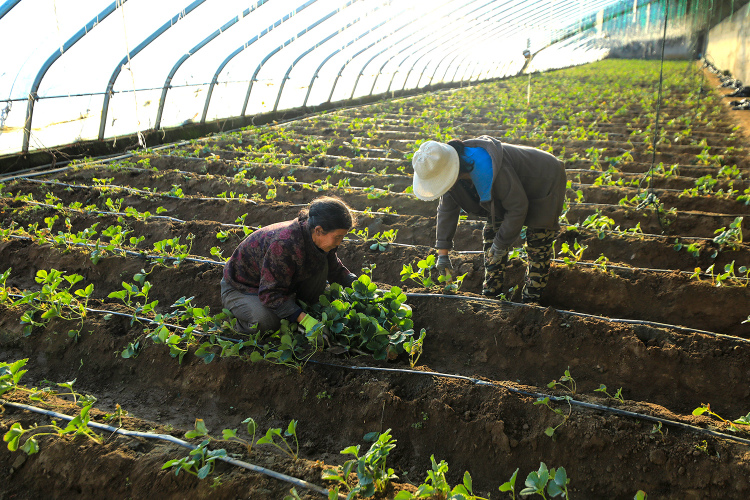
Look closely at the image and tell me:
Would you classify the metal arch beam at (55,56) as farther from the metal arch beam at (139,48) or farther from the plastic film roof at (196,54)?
the metal arch beam at (139,48)

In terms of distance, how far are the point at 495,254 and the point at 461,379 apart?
3.42 feet

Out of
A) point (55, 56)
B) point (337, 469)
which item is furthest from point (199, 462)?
point (55, 56)

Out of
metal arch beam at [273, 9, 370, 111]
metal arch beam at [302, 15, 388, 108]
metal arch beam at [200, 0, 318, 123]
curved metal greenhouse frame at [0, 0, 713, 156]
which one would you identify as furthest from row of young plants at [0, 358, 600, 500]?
metal arch beam at [302, 15, 388, 108]

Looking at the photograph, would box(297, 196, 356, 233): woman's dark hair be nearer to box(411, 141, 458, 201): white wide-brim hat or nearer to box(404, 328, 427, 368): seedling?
box(411, 141, 458, 201): white wide-brim hat

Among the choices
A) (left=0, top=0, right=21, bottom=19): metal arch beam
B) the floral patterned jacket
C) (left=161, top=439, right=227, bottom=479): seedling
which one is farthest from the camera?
(left=0, top=0, right=21, bottom=19): metal arch beam

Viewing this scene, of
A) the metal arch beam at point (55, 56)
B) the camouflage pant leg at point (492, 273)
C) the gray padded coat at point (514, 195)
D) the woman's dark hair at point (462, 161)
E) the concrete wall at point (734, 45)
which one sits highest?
the concrete wall at point (734, 45)

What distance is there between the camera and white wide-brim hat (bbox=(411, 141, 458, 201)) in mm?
3068

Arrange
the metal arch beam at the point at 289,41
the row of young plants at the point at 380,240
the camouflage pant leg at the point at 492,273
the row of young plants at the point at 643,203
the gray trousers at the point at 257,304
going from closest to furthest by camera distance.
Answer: the gray trousers at the point at 257,304
the camouflage pant leg at the point at 492,273
the row of young plants at the point at 380,240
the row of young plants at the point at 643,203
the metal arch beam at the point at 289,41

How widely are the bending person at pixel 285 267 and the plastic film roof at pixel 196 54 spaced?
8.14 ft

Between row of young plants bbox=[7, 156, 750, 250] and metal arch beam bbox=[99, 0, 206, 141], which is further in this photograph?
metal arch beam bbox=[99, 0, 206, 141]

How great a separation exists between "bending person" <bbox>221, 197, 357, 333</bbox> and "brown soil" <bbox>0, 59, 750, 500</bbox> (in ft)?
1.05

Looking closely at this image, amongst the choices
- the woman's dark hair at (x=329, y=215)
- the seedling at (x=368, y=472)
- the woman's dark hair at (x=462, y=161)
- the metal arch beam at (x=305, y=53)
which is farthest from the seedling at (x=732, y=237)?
the metal arch beam at (x=305, y=53)

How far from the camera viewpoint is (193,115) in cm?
1067

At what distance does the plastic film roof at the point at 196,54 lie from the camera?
278 inches
